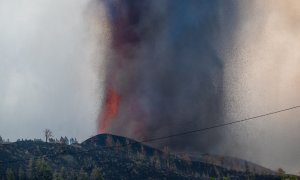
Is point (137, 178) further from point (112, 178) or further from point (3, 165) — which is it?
point (3, 165)

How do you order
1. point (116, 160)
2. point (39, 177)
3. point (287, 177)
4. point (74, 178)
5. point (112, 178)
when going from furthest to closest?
point (116, 160), point (112, 178), point (74, 178), point (39, 177), point (287, 177)

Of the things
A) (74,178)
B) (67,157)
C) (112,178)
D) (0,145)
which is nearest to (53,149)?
(67,157)

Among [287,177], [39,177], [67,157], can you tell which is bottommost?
[287,177]

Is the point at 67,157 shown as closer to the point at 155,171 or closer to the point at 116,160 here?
the point at 116,160

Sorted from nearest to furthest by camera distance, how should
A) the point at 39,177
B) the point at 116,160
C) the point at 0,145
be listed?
the point at 39,177 < the point at 0,145 < the point at 116,160

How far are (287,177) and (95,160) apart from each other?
152 metres

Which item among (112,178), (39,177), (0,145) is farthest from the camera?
(0,145)

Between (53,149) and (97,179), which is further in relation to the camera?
(53,149)

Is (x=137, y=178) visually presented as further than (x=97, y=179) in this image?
Yes

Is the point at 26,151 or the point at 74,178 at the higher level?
the point at 26,151

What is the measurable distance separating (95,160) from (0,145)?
38759mm

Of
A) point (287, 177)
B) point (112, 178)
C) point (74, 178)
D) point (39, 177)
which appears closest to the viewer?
point (287, 177)

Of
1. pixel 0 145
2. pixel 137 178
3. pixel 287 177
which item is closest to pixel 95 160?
pixel 137 178

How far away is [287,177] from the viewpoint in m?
45.3
